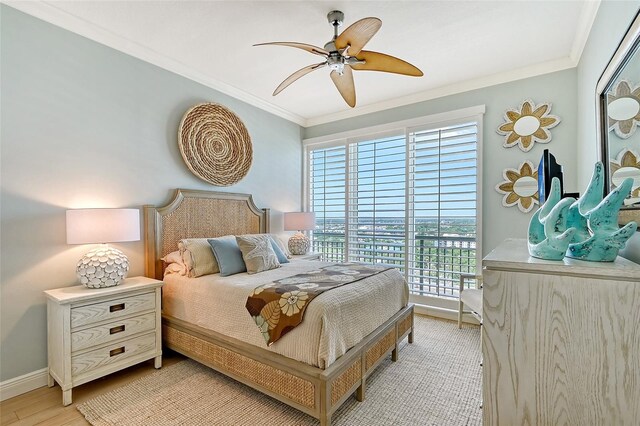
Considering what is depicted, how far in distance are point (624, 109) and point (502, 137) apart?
1969 mm

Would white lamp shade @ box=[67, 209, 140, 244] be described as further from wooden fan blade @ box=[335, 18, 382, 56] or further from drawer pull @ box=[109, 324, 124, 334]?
wooden fan blade @ box=[335, 18, 382, 56]

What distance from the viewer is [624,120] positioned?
1.44 meters

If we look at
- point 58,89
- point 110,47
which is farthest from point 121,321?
point 110,47

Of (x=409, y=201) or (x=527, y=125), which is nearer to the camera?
(x=527, y=125)

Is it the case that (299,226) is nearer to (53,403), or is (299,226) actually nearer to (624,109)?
(53,403)

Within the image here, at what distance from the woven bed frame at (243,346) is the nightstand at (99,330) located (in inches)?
9.9

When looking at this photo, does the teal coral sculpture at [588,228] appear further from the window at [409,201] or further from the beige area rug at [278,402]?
the window at [409,201]

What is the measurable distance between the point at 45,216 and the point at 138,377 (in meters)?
1.42

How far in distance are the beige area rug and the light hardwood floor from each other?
0.25 feet

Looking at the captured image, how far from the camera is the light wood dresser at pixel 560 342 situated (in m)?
0.88

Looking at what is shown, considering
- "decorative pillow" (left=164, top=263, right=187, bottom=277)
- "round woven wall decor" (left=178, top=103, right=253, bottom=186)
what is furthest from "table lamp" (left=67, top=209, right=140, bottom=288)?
"round woven wall decor" (left=178, top=103, right=253, bottom=186)

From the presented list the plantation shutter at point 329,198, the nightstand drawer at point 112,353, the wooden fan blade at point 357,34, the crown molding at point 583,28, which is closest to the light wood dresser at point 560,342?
the wooden fan blade at point 357,34

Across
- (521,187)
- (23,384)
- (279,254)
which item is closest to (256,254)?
(279,254)

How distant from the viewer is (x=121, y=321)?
2258 millimetres
